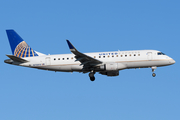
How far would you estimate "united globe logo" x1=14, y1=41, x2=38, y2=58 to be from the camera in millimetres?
49312

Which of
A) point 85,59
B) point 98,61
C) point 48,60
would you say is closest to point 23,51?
point 48,60

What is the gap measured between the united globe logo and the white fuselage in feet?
7.12

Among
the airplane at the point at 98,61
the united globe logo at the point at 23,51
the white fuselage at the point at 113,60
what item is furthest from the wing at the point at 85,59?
the united globe logo at the point at 23,51

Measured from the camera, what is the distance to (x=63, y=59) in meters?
46.8

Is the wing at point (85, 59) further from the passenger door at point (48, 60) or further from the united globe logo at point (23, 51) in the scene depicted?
the united globe logo at point (23, 51)

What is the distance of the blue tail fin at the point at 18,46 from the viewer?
1944 inches

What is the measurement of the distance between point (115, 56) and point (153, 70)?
6337 millimetres

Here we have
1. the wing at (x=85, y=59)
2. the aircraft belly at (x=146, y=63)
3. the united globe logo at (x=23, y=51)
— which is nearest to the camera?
the wing at (x=85, y=59)

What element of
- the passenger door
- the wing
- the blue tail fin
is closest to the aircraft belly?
the wing

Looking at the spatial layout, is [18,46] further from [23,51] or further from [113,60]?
[113,60]

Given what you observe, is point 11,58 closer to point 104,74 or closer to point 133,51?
point 104,74

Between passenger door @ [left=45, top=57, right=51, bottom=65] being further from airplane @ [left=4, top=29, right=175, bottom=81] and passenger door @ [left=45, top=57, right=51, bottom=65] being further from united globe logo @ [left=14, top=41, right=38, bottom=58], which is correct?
united globe logo @ [left=14, top=41, right=38, bottom=58]

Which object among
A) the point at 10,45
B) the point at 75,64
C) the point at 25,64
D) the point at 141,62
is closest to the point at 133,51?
the point at 141,62

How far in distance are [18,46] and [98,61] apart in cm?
1465
